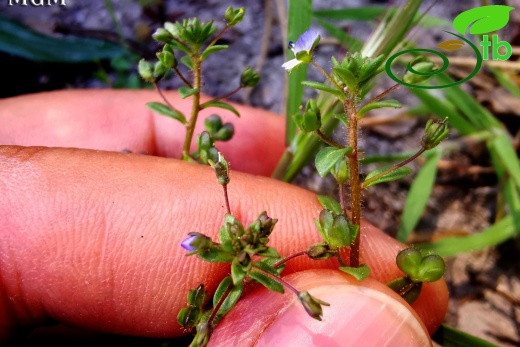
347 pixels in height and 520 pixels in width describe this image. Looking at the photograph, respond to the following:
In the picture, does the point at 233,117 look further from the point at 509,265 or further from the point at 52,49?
the point at 509,265

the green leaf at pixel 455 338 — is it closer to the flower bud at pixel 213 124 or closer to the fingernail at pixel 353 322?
the fingernail at pixel 353 322

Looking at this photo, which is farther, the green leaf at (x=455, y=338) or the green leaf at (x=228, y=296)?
the green leaf at (x=455, y=338)

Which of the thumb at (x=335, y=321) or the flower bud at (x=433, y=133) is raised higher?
the flower bud at (x=433, y=133)

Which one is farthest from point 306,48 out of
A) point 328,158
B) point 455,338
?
point 455,338

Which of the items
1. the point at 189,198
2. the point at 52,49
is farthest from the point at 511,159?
the point at 52,49

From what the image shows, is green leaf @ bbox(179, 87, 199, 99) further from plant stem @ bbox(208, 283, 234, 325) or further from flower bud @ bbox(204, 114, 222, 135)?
plant stem @ bbox(208, 283, 234, 325)

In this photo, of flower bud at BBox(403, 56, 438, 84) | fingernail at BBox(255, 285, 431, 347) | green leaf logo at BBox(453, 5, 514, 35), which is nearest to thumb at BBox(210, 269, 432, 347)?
fingernail at BBox(255, 285, 431, 347)

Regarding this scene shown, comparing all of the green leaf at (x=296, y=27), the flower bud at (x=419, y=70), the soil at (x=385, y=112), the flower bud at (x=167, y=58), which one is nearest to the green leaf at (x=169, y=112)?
the flower bud at (x=167, y=58)
